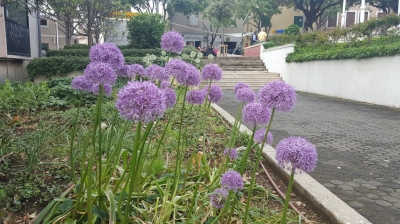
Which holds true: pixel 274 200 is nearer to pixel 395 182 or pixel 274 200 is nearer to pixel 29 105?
pixel 395 182

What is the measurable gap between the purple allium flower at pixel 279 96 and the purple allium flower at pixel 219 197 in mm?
616

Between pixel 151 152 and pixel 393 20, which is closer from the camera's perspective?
pixel 151 152

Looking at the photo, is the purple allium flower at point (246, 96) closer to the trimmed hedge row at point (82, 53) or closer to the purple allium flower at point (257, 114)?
the purple allium flower at point (257, 114)

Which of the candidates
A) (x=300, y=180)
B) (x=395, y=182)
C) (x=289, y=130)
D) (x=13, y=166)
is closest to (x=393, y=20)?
(x=289, y=130)

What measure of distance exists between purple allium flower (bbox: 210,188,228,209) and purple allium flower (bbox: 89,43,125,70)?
0.98 m

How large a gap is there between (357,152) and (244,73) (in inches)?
560

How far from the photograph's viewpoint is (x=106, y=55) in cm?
184

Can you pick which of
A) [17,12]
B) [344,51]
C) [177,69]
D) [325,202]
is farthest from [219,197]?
[17,12]

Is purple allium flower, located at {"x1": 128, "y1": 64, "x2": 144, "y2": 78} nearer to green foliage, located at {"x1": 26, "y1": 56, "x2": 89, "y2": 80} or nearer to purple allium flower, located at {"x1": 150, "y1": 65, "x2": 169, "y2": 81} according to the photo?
purple allium flower, located at {"x1": 150, "y1": 65, "x2": 169, "y2": 81}

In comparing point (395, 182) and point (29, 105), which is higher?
point (29, 105)

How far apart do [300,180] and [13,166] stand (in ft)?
9.36

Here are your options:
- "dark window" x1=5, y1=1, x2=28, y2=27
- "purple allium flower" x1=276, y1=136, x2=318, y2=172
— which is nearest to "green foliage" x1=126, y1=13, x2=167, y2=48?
"dark window" x1=5, y1=1, x2=28, y2=27

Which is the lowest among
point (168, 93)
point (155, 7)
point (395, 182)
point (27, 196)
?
point (395, 182)

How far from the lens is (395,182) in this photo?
149 inches
